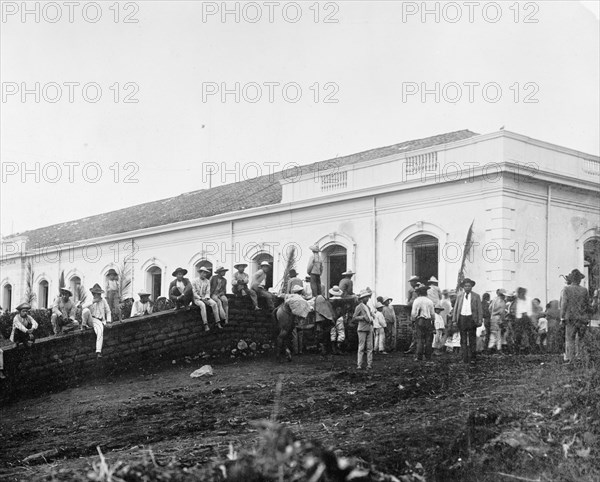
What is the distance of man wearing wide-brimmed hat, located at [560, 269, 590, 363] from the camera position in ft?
35.3

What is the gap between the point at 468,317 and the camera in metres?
12.2

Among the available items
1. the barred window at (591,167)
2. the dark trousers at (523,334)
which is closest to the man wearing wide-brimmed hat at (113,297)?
the dark trousers at (523,334)

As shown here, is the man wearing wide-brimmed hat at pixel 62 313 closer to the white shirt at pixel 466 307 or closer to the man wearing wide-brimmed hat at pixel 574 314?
the white shirt at pixel 466 307

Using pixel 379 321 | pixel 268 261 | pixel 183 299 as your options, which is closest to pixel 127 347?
pixel 183 299

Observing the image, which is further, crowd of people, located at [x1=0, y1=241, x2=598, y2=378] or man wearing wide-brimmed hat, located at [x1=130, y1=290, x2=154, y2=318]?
man wearing wide-brimmed hat, located at [x1=130, y1=290, x2=154, y2=318]

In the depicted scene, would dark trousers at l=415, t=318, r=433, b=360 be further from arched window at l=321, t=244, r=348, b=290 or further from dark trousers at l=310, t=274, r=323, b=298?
arched window at l=321, t=244, r=348, b=290

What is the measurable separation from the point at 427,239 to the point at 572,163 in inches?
158

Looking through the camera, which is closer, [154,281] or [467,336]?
[467,336]

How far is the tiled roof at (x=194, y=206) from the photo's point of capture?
22.5 meters

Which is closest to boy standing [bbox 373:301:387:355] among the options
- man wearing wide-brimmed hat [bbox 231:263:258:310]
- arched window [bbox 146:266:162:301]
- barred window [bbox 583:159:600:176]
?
man wearing wide-brimmed hat [bbox 231:263:258:310]

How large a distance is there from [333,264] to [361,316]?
874 centimetres

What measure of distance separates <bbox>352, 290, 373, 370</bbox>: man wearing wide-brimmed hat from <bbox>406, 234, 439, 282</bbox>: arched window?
598 centimetres

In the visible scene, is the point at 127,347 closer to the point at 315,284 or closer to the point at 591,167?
the point at 315,284

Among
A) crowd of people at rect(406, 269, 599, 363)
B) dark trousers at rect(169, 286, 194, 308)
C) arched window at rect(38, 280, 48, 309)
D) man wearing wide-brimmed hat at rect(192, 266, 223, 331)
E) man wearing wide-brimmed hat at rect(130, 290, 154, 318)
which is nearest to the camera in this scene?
crowd of people at rect(406, 269, 599, 363)
